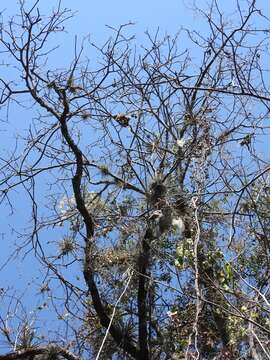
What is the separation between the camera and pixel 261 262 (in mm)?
7184

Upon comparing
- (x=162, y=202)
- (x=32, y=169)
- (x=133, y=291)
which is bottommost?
(x=133, y=291)

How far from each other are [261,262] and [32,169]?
9.28ft

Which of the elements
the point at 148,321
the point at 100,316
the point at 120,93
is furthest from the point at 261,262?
the point at 120,93

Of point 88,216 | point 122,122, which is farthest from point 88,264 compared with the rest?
point 122,122

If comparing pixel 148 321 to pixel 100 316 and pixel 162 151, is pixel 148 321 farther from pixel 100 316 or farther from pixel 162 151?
pixel 162 151

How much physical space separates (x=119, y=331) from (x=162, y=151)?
2056 millimetres

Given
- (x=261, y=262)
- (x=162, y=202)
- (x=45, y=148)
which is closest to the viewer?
(x=162, y=202)

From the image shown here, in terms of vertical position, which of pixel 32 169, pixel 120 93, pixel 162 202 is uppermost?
pixel 120 93

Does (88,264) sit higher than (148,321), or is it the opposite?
(88,264)

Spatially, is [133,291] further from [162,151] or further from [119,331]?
[162,151]

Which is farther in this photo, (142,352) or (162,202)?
(142,352)

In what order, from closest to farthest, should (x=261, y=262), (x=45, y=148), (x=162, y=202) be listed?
(x=162, y=202) → (x=45, y=148) → (x=261, y=262)

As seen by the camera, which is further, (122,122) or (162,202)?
(122,122)

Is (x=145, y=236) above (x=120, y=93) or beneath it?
beneath
